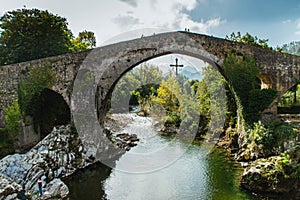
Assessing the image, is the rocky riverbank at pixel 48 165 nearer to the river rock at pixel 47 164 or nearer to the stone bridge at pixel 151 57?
the river rock at pixel 47 164

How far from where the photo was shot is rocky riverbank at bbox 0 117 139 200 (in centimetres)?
920

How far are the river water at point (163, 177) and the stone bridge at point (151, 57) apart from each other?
11.1 feet

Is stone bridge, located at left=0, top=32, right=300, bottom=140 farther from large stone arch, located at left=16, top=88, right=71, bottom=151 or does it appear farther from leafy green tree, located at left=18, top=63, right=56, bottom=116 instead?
large stone arch, located at left=16, top=88, right=71, bottom=151

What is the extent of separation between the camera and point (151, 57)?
42.2 ft

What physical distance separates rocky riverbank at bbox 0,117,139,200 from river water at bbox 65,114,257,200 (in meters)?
0.57

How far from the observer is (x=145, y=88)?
33.5 m

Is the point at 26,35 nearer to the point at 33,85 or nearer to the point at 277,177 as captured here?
the point at 33,85

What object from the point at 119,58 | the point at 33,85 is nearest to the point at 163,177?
the point at 119,58

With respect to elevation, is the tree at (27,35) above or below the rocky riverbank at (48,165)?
above

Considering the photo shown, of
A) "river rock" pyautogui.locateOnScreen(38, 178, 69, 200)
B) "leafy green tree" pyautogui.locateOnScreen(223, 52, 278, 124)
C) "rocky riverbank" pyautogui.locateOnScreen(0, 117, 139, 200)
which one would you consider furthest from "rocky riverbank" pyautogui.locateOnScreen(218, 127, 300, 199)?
"rocky riverbank" pyautogui.locateOnScreen(0, 117, 139, 200)

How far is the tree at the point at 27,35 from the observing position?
16484 mm

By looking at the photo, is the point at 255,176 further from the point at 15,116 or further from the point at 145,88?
the point at 145,88

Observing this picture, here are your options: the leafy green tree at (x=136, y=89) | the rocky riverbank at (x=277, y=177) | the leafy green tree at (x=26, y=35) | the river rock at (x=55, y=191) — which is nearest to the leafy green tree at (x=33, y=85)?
the leafy green tree at (x=26, y=35)

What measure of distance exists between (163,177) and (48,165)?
15.8 ft
